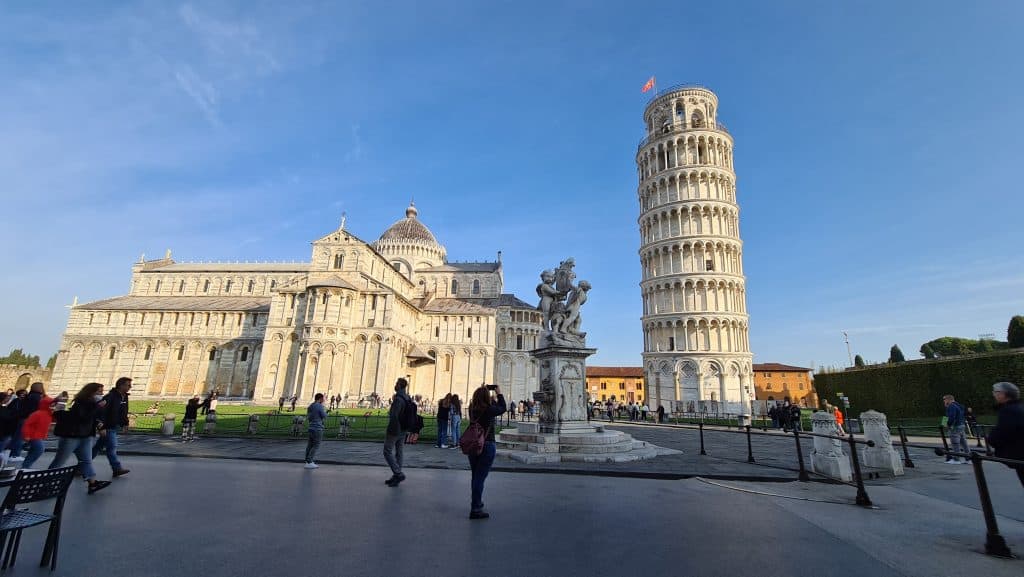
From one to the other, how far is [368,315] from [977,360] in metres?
45.1

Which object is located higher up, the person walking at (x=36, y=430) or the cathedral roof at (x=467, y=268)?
the cathedral roof at (x=467, y=268)

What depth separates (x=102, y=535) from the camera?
Answer: 4.86 m

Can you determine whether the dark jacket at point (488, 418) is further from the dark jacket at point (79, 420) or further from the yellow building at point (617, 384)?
the yellow building at point (617, 384)

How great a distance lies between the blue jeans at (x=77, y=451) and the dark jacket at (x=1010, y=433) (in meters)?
12.5

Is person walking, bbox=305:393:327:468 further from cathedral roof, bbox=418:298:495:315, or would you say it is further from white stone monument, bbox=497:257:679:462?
cathedral roof, bbox=418:298:495:315

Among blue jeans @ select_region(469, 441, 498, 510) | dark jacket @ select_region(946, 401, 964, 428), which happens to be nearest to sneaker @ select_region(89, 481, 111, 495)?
blue jeans @ select_region(469, 441, 498, 510)

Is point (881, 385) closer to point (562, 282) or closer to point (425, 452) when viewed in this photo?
point (562, 282)

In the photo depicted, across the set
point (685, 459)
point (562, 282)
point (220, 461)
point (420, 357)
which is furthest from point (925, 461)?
point (420, 357)

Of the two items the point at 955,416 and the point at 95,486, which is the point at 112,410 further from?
the point at 955,416

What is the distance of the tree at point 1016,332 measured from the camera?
44250mm

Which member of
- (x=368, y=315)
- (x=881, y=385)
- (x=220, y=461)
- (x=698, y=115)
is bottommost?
(x=220, y=461)

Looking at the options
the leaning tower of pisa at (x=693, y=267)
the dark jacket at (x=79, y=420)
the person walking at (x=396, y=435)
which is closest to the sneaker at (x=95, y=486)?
the dark jacket at (x=79, y=420)

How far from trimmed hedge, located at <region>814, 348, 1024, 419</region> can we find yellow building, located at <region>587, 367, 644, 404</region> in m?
46.3

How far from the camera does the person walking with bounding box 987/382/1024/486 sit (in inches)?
196
